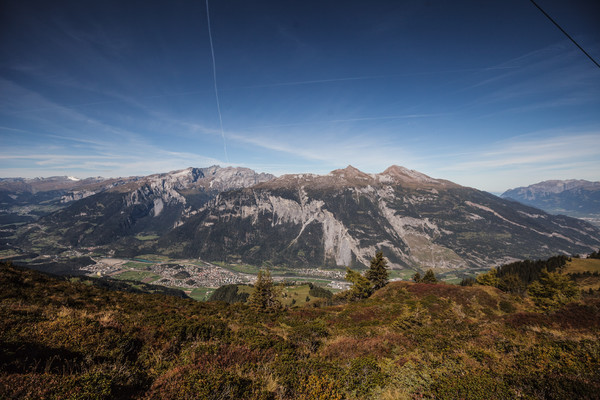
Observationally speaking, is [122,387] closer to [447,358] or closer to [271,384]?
[271,384]

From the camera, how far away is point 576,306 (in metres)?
20.5

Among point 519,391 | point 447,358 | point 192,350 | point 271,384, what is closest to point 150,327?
point 192,350

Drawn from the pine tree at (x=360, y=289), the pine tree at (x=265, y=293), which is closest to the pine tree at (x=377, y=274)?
the pine tree at (x=360, y=289)

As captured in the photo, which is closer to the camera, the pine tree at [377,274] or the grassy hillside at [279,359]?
the grassy hillside at [279,359]

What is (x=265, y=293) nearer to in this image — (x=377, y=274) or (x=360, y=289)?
(x=360, y=289)

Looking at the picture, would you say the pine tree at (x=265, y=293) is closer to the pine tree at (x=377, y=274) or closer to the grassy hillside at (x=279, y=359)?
the pine tree at (x=377, y=274)

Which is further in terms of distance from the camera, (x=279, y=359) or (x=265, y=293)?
(x=265, y=293)

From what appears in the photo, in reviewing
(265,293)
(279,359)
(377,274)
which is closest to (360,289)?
(377,274)

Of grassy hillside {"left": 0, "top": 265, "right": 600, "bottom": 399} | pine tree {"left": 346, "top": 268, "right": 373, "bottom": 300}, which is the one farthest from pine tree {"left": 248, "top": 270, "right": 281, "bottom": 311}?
grassy hillside {"left": 0, "top": 265, "right": 600, "bottom": 399}

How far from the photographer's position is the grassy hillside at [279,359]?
25.4 ft

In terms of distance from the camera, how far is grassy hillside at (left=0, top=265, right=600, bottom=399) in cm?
775

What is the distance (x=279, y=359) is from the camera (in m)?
11.8

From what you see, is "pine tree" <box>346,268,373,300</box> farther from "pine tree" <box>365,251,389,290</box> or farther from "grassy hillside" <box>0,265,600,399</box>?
"grassy hillside" <box>0,265,600,399</box>

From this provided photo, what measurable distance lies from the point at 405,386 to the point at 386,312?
2045cm
